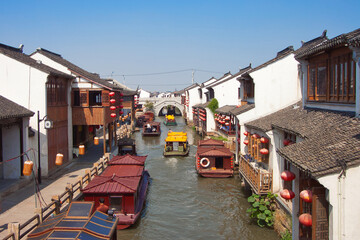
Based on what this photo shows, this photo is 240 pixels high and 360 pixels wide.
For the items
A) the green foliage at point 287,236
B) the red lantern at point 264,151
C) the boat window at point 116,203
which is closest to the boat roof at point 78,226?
the boat window at point 116,203

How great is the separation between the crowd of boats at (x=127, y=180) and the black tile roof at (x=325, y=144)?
17.3 ft

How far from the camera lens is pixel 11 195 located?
1370cm

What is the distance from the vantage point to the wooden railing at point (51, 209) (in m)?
8.83

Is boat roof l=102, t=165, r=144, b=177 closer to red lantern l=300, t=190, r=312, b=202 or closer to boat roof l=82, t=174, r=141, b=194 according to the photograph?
boat roof l=82, t=174, r=141, b=194

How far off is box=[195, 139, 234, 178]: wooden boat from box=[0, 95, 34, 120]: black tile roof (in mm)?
9846

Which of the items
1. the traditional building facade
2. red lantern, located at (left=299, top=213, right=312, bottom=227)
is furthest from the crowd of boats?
red lantern, located at (left=299, top=213, right=312, bottom=227)

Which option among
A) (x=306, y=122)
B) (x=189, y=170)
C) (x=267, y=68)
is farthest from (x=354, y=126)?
(x=189, y=170)

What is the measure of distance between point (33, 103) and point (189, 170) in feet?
36.5

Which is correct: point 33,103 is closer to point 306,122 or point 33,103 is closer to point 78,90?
point 78,90

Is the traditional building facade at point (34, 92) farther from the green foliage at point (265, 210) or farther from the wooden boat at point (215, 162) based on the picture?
the green foliage at point (265, 210)

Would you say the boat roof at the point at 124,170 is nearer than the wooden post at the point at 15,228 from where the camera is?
No

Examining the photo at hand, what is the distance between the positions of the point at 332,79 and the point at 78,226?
839cm

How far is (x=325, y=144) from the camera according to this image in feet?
24.6

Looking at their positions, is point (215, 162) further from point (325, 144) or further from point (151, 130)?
point (151, 130)
